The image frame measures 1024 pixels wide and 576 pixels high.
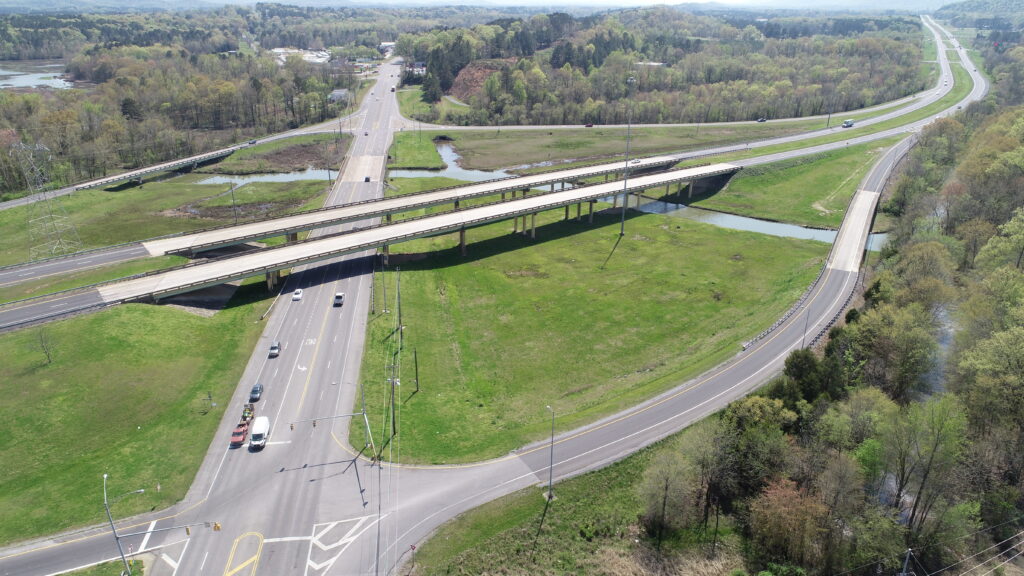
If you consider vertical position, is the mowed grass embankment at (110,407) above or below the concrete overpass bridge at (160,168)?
below

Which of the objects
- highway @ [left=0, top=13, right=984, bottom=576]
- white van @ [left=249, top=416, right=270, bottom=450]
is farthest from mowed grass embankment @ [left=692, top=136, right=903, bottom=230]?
white van @ [left=249, top=416, right=270, bottom=450]

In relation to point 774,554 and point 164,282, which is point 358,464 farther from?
point 164,282

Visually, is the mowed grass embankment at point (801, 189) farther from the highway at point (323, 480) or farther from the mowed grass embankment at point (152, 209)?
the mowed grass embankment at point (152, 209)

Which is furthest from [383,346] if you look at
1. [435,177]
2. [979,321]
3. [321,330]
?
[435,177]

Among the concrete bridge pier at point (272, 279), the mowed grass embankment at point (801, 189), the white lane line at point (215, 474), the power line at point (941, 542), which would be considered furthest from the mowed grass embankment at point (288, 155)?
the power line at point (941, 542)

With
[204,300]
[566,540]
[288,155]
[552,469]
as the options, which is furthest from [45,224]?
[566,540]

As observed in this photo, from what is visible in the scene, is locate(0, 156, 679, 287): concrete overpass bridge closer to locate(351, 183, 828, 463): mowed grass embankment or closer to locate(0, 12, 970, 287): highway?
locate(0, 12, 970, 287): highway
